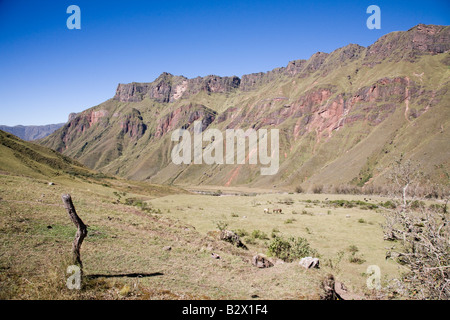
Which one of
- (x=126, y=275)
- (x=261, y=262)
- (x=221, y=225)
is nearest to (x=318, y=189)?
(x=221, y=225)

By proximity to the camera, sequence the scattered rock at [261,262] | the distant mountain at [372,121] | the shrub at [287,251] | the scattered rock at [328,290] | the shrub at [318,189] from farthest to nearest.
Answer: the distant mountain at [372,121], the shrub at [318,189], the shrub at [287,251], the scattered rock at [261,262], the scattered rock at [328,290]

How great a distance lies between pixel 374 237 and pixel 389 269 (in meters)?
8.65

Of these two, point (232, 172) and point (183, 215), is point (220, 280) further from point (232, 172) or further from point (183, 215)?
point (232, 172)

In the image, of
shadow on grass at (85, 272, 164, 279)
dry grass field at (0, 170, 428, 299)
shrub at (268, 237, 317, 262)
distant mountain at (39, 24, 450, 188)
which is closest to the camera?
dry grass field at (0, 170, 428, 299)

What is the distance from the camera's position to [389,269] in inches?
643

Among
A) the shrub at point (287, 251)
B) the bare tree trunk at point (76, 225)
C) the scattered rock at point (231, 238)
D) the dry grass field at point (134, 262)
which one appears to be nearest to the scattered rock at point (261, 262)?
the dry grass field at point (134, 262)

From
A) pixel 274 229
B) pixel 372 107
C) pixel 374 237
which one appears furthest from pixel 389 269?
pixel 372 107

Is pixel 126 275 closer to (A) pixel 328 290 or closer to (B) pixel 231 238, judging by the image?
(A) pixel 328 290

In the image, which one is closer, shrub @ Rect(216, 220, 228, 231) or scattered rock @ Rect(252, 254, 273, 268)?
scattered rock @ Rect(252, 254, 273, 268)

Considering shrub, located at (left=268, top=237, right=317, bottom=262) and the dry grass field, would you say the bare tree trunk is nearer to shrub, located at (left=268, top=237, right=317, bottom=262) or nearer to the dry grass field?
the dry grass field

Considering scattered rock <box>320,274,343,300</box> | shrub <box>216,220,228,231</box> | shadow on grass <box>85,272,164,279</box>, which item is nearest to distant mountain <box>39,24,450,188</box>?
shrub <box>216,220,228,231</box>

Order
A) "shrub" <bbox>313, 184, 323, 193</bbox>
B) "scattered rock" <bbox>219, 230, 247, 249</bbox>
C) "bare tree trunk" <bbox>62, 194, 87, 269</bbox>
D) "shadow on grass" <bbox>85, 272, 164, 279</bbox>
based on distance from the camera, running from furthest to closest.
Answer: "shrub" <bbox>313, 184, 323, 193</bbox>
"scattered rock" <bbox>219, 230, 247, 249</bbox>
"shadow on grass" <bbox>85, 272, 164, 279</bbox>
"bare tree trunk" <bbox>62, 194, 87, 269</bbox>

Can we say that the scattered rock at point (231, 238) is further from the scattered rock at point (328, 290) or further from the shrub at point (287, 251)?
the scattered rock at point (328, 290)
